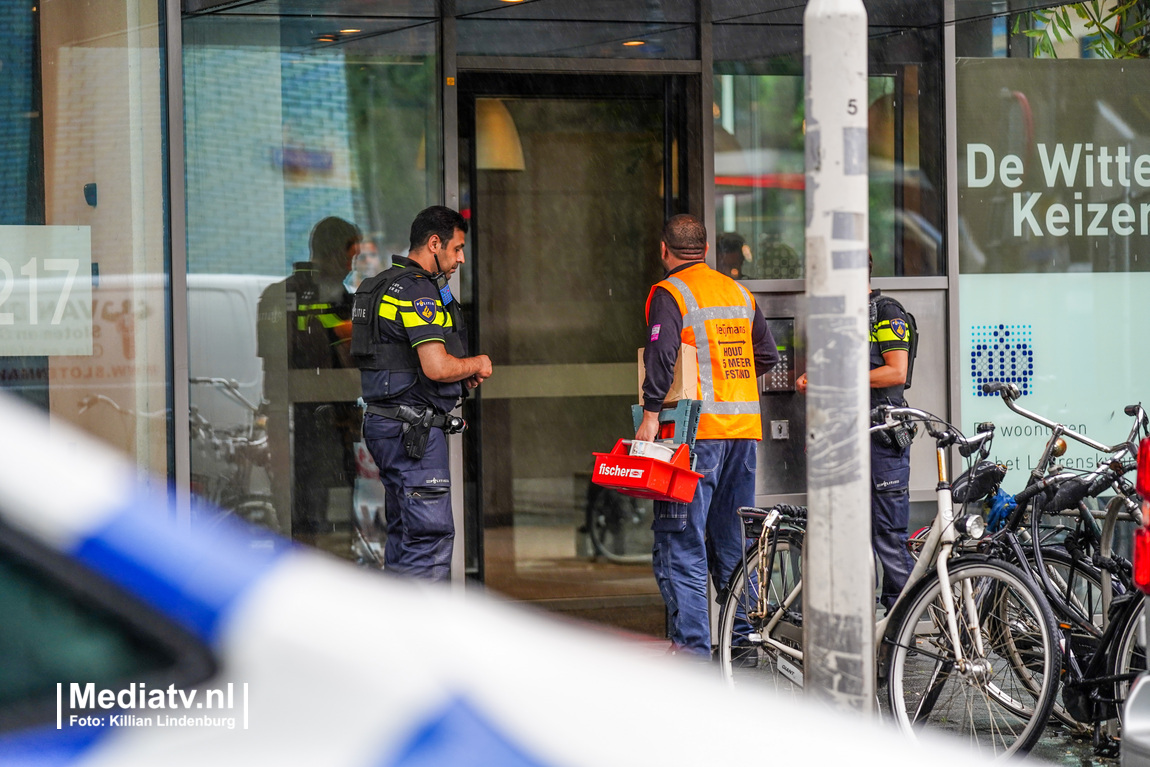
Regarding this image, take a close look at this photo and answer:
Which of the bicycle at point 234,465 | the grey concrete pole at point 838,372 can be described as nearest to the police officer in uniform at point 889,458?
the bicycle at point 234,465

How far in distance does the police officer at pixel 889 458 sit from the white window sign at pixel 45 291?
3.69m

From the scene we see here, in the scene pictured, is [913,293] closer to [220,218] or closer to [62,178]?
[220,218]

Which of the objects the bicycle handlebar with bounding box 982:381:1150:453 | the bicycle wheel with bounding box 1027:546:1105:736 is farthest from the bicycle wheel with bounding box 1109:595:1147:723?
the bicycle handlebar with bounding box 982:381:1150:453

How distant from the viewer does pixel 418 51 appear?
682 centimetres

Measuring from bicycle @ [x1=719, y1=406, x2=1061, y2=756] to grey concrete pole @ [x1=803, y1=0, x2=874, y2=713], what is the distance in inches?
52.9

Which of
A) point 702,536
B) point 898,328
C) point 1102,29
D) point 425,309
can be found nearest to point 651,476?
point 702,536

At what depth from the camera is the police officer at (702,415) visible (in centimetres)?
557

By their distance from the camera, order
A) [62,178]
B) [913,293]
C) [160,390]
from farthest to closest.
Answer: [913,293], [160,390], [62,178]

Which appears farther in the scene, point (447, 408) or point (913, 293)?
point (913, 293)

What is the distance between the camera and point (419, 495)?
19.4 feet

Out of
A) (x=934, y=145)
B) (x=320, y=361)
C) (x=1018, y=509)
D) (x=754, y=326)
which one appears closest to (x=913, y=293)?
(x=934, y=145)

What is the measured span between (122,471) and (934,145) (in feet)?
20.3

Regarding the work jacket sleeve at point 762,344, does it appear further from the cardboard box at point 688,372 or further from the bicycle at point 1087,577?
the bicycle at point 1087,577

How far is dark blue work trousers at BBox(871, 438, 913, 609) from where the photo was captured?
6.29m
